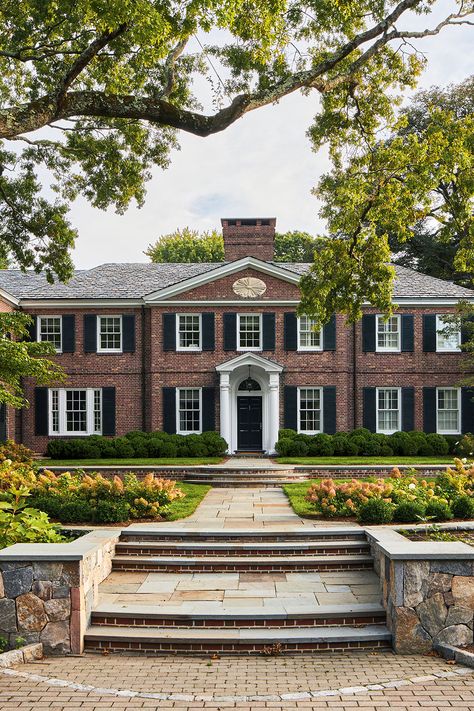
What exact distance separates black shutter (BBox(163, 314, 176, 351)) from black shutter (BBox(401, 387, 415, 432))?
29.6 ft

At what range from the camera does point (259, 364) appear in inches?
1014

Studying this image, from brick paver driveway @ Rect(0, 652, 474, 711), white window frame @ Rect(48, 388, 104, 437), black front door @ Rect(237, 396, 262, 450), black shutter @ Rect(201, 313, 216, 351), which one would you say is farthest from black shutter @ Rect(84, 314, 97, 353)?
brick paver driveway @ Rect(0, 652, 474, 711)

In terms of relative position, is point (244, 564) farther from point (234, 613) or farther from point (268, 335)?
point (268, 335)

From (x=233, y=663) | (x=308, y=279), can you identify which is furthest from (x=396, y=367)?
(x=233, y=663)

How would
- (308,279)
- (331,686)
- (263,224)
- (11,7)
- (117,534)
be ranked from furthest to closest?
1. (263,224)
2. (308,279)
3. (11,7)
4. (117,534)
5. (331,686)

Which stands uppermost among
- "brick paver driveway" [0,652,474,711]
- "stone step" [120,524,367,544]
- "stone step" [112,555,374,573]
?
"stone step" [120,524,367,544]

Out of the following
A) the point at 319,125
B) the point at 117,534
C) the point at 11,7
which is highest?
the point at 11,7

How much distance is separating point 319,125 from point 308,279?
347 cm

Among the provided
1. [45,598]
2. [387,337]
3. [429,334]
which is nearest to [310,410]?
[387,337]

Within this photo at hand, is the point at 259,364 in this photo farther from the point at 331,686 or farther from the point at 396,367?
the point at 331,686

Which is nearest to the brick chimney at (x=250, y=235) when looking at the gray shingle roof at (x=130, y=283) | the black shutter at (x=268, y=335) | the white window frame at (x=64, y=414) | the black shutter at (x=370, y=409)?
the gray shingle roof at (x=130, y=283)

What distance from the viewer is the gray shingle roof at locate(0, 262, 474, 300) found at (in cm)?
2691

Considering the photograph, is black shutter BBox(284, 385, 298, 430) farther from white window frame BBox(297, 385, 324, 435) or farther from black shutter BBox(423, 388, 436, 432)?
black shutter BBox(423, 388, 436, 432)

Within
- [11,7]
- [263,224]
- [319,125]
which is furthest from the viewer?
[263,224]
